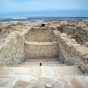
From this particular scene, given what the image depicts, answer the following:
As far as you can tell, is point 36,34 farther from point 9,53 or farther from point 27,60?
point 9,53

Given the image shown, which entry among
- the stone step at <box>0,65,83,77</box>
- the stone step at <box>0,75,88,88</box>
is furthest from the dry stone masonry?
the stone step at <box>0,75,88,88</box>

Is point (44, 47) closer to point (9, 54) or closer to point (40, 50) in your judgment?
point (40, 50)

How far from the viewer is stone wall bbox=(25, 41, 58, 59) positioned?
16031mm

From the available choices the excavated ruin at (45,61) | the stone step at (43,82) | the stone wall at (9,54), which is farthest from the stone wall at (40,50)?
the stone step at (43,82)

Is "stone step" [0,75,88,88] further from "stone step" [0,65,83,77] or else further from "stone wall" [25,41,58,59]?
"stone wall" [25,41,58,59]

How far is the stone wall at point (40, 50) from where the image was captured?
16.0 meters

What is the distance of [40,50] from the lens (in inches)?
633

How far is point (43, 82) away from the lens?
22.4 ft

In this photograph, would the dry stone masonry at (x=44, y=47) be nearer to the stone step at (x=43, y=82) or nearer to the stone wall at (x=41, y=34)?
the stone wall at (x=41, y=34)

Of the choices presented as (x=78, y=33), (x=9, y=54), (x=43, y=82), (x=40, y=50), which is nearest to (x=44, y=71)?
(x=43, y=82)

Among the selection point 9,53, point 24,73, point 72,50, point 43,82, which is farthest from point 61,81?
point 9,53

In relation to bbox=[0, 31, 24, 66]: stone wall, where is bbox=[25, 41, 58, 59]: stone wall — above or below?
below

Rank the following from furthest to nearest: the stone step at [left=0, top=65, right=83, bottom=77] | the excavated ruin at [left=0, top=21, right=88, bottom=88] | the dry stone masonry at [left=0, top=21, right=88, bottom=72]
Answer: the dry stone masonry at [left=0, top=21, right=88, bottom=72] → the stone step at [left=0, top=65, right=83, bottom=77] → the excavated ruin at [left=0, top=21, right=88, bottom=88]

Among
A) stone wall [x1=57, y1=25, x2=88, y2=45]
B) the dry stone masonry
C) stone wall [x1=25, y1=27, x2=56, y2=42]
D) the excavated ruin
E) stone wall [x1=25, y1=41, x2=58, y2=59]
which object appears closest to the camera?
the excavated ruin
